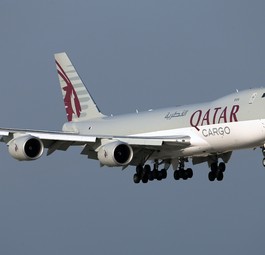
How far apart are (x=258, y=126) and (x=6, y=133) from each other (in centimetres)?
1374

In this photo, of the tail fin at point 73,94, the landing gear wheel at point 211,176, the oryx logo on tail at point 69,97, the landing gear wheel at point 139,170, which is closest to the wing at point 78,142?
the landing gear wheel at point 139,170

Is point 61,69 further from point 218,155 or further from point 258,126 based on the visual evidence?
point 258,126

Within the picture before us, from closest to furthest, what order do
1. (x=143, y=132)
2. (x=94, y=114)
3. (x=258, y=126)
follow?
(x=258, y=126), (x=143, y=132), (x=94, y=114)

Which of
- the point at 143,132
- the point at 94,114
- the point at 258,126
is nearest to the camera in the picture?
the point at 258,126

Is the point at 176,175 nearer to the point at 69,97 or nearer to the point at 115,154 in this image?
the point at 115,154

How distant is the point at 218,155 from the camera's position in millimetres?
89562

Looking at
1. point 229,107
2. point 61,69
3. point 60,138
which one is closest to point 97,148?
point 60,138

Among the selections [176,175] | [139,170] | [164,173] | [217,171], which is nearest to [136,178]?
[139,170]

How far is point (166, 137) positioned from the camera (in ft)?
281

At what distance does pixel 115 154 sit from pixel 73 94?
632 inches

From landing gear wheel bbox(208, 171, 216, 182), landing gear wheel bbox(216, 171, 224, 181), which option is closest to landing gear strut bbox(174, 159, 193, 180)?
landing gear wheel bbox(208, 171, 216, 182)

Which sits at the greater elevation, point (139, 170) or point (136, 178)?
point (139, 170)

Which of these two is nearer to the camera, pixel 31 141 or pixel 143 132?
pixel 31 141

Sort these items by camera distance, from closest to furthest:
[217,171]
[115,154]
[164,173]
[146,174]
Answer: [115,154]
[146,174]
[164,173]
[217,171]
